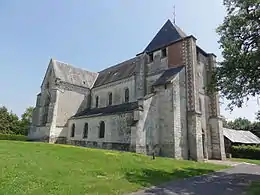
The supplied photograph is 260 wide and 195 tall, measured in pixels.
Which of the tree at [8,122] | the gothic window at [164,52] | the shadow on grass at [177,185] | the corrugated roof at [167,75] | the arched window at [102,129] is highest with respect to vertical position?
the gothic window at [164,52]

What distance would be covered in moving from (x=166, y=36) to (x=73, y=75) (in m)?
16.7

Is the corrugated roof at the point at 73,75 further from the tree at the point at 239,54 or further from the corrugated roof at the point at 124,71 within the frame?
the tree at the point at 239,54

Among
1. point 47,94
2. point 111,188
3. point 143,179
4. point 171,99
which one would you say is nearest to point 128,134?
point 171,99

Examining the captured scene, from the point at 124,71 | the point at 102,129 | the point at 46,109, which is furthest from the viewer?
the point at 46,109

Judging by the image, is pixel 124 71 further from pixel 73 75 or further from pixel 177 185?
pixel 177 185

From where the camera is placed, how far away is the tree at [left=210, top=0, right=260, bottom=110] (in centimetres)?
A: 1433

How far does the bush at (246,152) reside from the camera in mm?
29484

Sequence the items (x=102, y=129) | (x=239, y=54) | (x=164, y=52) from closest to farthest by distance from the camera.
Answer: (x=239, y=54) → (x=102, y=129) → (x=164, y=52)

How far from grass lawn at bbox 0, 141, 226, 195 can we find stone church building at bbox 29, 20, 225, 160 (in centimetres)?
648

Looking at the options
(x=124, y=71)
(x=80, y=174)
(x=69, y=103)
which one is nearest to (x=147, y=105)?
(x=124, y=71)

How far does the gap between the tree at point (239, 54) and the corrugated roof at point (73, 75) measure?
23330 millimetres

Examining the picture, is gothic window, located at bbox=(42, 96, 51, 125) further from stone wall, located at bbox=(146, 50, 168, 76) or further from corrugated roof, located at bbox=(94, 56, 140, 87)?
stone wall, located at bbox=(146, 50, 168, 76)

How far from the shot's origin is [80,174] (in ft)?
33.8

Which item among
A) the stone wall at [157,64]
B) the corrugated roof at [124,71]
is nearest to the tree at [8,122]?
the corrugated roof at [124,71]
